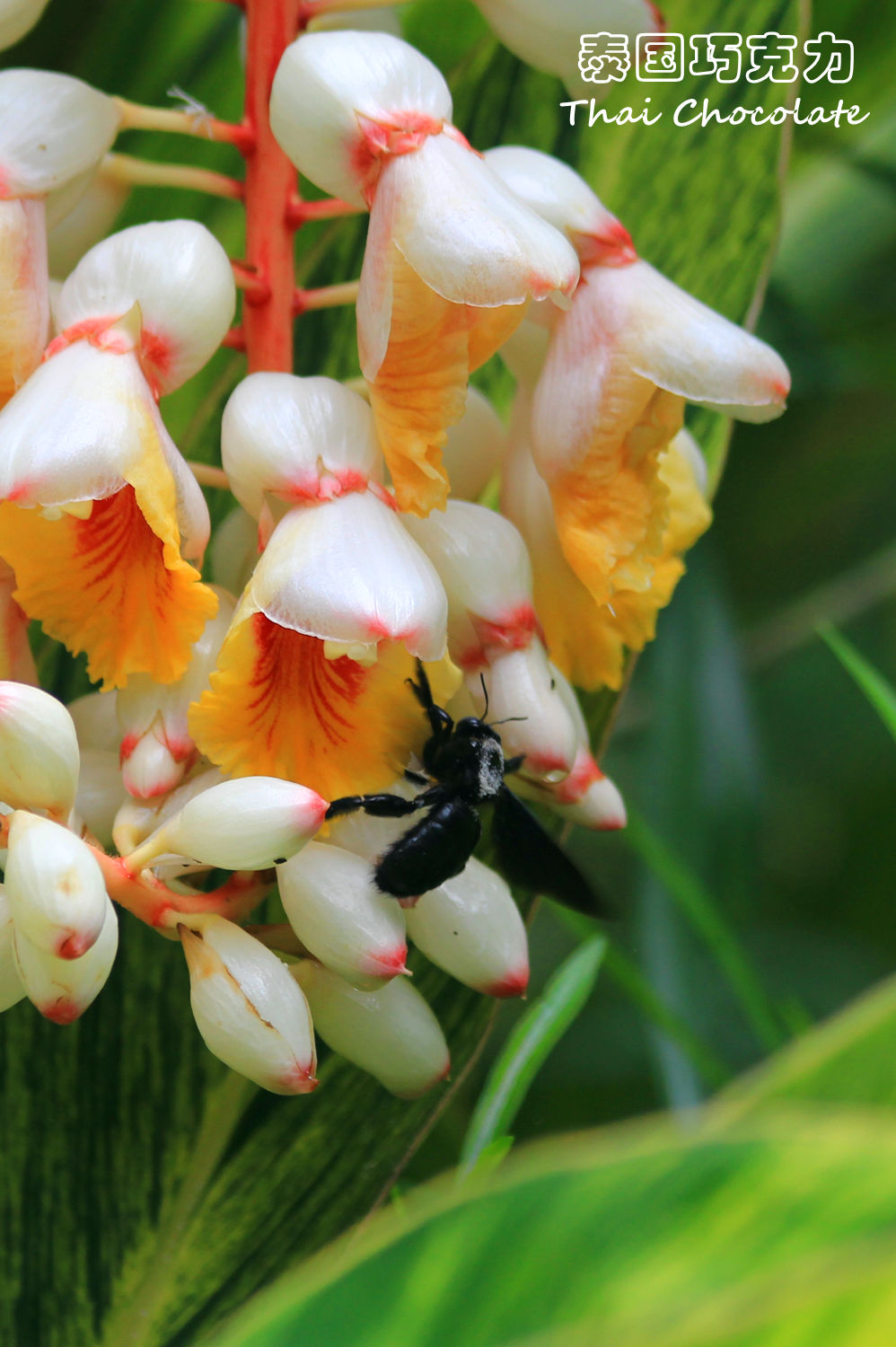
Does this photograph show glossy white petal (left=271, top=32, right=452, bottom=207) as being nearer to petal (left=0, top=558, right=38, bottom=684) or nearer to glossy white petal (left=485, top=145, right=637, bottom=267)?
glossy white petal (left=485, top=145, right=637, bottom=267)

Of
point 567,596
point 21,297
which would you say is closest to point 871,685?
point 567,596

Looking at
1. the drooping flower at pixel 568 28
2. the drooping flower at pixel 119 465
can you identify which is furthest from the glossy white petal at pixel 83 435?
the drooping flower at pixel 568 28

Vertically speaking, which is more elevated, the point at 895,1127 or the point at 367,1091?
the point at 895,1127

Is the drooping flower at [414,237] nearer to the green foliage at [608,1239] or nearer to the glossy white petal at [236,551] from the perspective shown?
the glossy white petal at [236,551]

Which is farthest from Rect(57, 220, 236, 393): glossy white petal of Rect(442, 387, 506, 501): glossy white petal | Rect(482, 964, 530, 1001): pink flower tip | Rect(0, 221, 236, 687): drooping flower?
Rect(482, 964, 530, 1001): pink flower tip

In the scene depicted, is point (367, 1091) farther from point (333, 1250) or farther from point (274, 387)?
point (274, 387)

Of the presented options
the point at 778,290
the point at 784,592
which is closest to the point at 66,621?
the point at 778,290
